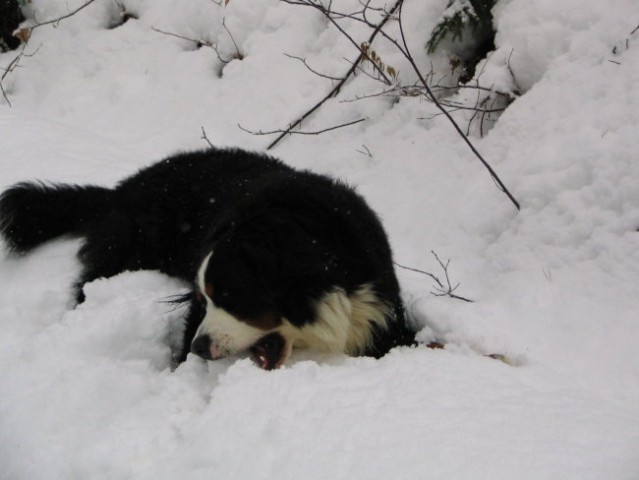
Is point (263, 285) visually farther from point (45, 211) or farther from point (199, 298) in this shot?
point (45, 211)

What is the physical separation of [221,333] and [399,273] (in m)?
1.81

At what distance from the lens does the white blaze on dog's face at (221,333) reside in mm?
2444

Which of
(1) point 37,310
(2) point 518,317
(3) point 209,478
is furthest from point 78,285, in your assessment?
(2) point 518,317

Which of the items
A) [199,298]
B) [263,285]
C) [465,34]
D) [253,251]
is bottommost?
[199,298]

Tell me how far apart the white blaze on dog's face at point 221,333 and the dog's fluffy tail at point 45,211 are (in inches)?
57.9

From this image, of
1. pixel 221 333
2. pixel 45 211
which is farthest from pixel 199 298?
pixel 45 211

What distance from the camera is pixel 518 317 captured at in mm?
3449

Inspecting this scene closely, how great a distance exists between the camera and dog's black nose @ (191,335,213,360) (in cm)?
240

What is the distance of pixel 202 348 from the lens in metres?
2.41

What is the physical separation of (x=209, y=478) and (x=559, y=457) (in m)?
0.89

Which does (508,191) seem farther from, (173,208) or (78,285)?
(78,285)

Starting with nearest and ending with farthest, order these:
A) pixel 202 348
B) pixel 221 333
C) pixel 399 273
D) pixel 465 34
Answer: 1. pixel 202 348
2. pixel 221 333
3. pixel 399 273
4. pixel 465 34

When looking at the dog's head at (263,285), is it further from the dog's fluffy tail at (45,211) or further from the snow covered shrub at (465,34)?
the snow covered shrub at (465,34)

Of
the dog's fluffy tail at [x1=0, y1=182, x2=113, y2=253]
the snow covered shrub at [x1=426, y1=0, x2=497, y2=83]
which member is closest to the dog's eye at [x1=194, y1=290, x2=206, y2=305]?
the dog's fluffy tail at [x1=0, y1=182, x2=113, y2=253]
